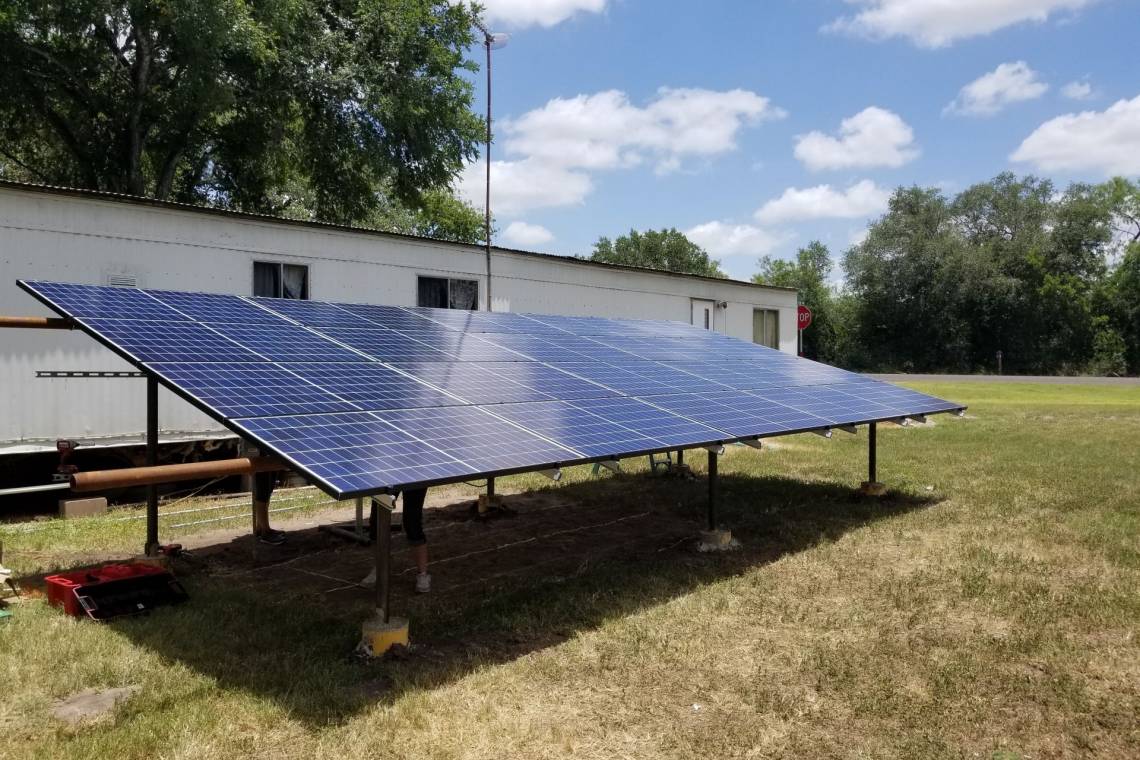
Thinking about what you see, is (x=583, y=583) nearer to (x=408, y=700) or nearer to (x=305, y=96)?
(x=408, y=700)

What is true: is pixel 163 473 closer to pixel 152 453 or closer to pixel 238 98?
pixel 152 453

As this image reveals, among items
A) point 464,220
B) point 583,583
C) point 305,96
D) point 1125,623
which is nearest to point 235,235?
point 583,583

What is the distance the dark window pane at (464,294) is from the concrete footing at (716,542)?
301 inches

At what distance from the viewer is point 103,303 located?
7.62 meters

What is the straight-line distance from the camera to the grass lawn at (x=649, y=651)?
488cm

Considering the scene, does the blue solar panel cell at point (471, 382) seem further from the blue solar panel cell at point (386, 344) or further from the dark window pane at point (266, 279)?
the dark window pane at point (266, 279)

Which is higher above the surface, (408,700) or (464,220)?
(464,220)

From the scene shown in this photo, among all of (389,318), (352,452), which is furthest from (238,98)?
(352,452)

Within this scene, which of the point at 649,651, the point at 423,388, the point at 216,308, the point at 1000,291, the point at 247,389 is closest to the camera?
the point at 649,651

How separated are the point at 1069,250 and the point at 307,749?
190ft

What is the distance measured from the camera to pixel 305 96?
25844 mm

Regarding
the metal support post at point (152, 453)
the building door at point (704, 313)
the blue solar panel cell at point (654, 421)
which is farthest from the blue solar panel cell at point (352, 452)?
the building door at point (704, 313)

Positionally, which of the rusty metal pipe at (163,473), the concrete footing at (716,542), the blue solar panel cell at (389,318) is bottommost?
the concrete footing at (716,542)

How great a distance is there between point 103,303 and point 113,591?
257 cm
